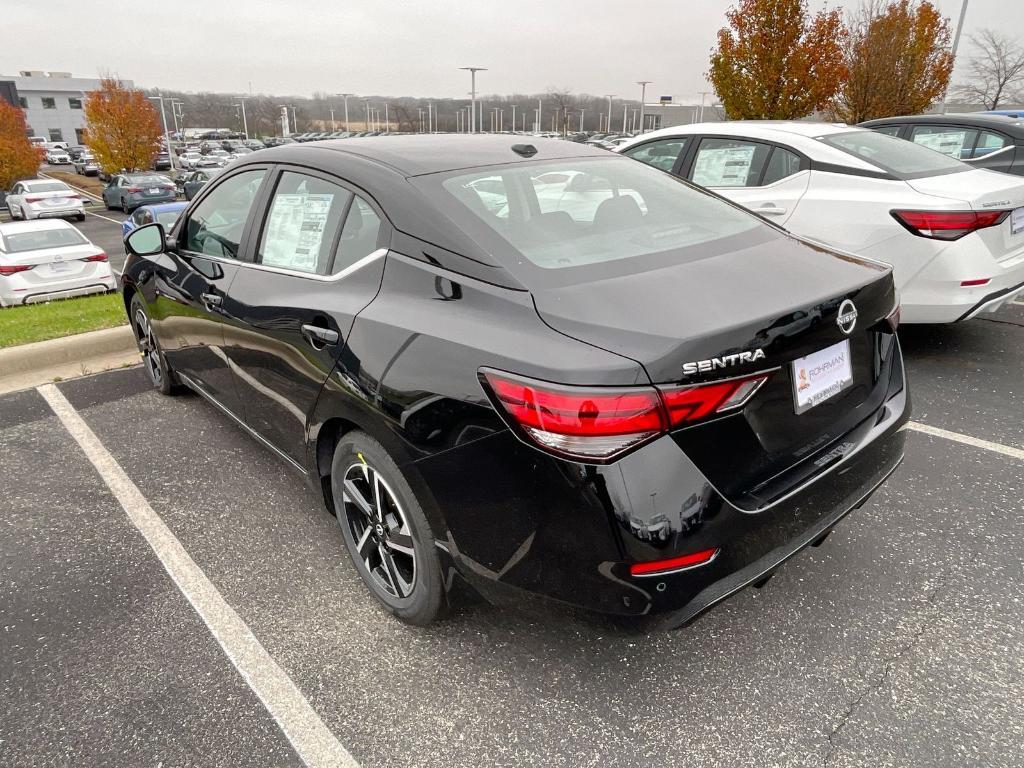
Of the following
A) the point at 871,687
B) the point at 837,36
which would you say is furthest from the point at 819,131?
the point at 837,36

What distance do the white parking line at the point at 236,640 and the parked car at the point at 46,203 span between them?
98.3 ft

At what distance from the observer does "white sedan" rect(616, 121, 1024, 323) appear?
4223mm

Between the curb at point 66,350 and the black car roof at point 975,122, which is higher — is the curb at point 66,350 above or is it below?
below

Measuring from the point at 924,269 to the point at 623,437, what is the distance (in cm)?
365

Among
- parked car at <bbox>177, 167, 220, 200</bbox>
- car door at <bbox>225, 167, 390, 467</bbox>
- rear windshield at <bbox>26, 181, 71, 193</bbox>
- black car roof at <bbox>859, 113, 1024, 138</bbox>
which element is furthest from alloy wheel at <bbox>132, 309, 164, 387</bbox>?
rear windshield at <bbox>26, 181, 71, 193</bbox>

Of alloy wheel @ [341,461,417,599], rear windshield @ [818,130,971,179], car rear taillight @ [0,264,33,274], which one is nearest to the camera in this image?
alloy wheel @ [341,461,417,599]

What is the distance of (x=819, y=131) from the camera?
5.25 metres

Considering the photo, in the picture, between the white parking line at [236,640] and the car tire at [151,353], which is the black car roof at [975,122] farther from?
the white parking line at [236,640]

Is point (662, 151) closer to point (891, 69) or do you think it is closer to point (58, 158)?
point (891, 69)

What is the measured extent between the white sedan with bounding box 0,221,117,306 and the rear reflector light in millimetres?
12584

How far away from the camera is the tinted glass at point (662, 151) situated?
19.4 feet

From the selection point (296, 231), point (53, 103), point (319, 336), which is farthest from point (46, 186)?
point (53, 103)

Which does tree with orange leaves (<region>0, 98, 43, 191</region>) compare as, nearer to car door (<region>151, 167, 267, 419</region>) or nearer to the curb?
the curb

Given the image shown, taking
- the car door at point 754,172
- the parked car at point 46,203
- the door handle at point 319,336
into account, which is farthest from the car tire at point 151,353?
the parked car at point 46,203
